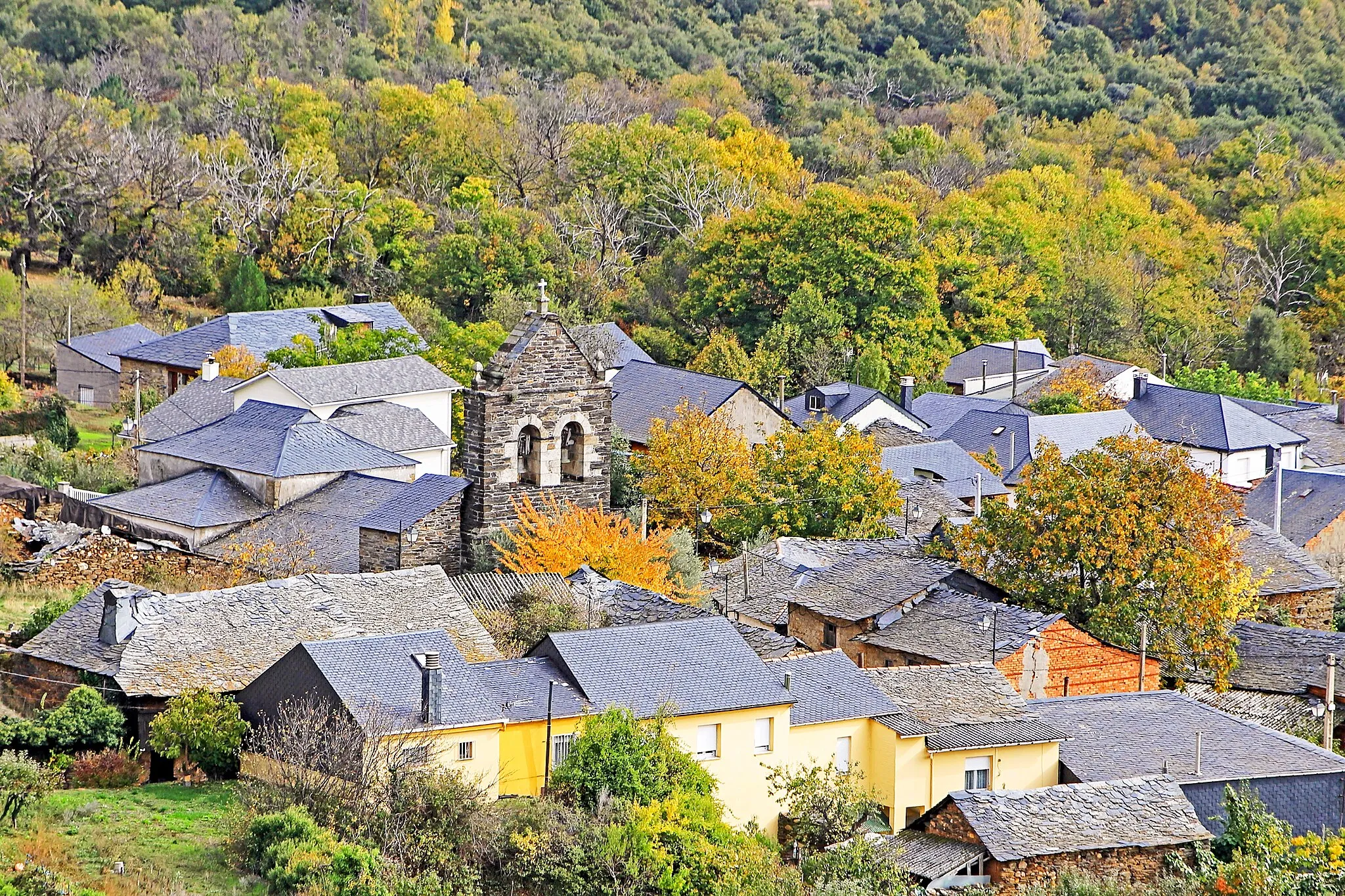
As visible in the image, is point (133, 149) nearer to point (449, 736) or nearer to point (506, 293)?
point (506, 293)

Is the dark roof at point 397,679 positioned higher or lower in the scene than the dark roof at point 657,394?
lower

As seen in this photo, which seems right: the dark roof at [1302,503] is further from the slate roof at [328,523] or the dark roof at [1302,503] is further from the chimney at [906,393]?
the slate roof at [328,523]

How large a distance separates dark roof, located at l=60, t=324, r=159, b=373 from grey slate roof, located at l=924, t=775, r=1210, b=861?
1611 inches

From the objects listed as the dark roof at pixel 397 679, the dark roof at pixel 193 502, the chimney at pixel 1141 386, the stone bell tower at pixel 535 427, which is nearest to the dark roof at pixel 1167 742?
the dark roof at pixel 397 679

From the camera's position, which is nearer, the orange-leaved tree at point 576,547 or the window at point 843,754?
the window at point 843,754

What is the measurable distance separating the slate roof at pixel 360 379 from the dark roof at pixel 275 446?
4.87 m

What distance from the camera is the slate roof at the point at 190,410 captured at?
58094 mm

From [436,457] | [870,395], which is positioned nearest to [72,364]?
[436,457]

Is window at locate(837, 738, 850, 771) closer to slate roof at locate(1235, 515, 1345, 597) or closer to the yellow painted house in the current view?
the yellow painted house

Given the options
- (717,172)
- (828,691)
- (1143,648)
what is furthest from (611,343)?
(828,691)

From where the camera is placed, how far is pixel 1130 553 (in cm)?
4603

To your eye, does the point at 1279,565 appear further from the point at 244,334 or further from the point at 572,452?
the point at 244,334

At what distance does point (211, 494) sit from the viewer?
50.7 m

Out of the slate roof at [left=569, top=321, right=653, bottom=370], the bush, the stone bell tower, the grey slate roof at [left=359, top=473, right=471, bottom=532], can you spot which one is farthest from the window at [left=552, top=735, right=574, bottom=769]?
the slate roof at [left=569, top=321, right=653, bottom=370]
